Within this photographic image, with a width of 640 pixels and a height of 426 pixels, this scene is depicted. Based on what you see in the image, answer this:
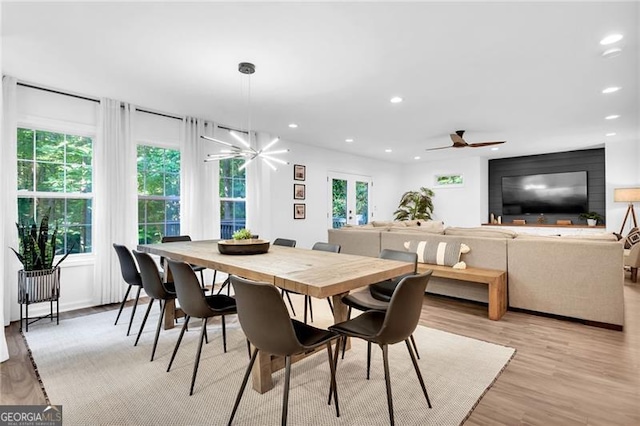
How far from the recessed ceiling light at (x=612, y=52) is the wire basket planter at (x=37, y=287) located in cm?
568

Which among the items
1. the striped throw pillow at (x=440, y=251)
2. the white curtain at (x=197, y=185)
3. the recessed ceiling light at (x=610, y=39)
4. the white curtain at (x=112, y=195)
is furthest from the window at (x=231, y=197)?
the recessed ceiling light at (x=610, y=39)

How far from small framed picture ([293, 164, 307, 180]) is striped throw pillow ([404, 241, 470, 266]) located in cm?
309

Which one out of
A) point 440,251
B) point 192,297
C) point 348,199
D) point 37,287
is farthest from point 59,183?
point 348,199

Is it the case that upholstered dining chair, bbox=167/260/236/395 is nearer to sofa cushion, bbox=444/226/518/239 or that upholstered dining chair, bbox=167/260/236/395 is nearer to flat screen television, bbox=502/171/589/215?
sofa cushion, bbox=444/226/518/239

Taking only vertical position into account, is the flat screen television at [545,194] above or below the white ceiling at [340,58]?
below

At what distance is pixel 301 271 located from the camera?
204 centimetres

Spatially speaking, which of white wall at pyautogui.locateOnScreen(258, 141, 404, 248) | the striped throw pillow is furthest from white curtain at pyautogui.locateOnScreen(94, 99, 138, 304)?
the striped throw pillow

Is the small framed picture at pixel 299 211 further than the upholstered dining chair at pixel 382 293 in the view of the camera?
Yes

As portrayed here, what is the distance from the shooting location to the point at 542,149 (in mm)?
7367

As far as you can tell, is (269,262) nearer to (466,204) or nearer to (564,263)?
(564,263)

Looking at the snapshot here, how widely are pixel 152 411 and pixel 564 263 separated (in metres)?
3.90

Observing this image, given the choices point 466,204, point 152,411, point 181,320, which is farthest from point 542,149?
point 152,411

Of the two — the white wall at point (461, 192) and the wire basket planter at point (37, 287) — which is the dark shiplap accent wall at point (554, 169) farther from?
the wire basket planter at point (37, 287)

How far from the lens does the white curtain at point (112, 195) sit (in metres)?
4.08
